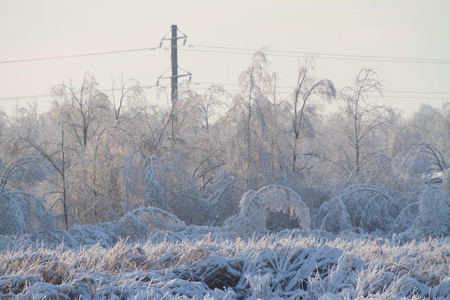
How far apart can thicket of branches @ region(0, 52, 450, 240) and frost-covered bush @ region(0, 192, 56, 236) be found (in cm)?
7

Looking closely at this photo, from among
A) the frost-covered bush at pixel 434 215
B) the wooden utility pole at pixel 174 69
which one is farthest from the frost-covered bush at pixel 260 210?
the wooden utility pole at pixel 174 69

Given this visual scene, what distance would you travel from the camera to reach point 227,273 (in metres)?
6.07

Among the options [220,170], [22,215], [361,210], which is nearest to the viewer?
[22,215]

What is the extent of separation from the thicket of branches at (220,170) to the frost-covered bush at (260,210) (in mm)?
40

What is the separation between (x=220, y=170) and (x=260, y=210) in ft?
15.3

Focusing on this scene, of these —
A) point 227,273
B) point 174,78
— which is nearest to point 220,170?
point 174,78

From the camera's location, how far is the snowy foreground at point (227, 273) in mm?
4918

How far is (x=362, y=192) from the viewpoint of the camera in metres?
15.6

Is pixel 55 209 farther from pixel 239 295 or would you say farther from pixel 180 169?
pixel 239 295

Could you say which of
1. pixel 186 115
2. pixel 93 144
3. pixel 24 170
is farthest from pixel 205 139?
pixel 24 170

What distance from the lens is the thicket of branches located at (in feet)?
43.8

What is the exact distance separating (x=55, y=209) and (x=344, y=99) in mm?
14009

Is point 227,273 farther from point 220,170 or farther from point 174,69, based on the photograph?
point 174,69

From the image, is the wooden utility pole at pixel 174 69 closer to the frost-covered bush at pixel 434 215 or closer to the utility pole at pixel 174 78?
the utility pole at pixel 174 78
